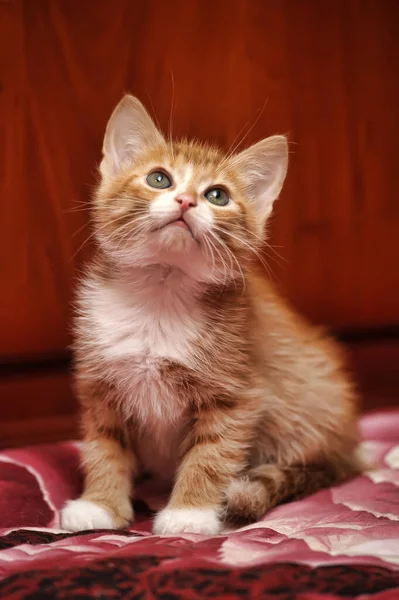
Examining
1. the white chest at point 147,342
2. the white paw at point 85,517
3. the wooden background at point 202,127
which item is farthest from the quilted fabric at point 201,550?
the wooden background at point 202,127

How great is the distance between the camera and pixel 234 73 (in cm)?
163

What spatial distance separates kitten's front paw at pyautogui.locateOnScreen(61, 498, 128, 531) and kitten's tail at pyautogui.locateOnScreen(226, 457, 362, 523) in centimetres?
19

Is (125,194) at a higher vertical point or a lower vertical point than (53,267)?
higher

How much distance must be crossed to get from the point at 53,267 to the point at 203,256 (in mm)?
643

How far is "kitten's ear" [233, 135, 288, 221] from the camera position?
1195 mm

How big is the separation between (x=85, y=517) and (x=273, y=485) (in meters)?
0.32

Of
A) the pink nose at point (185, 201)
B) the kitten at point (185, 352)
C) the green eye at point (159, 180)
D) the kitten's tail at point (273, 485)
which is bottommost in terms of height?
the kitten's tail at point (273, 485)

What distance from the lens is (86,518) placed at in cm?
100

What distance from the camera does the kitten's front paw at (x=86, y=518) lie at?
998 mm

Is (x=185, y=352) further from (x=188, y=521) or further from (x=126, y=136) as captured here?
(x=126, y=136)

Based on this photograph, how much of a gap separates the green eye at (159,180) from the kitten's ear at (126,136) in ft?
0.36

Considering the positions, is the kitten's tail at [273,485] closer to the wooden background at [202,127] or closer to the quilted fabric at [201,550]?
the quilted fabric at [201,550]

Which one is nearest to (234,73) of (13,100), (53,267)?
(13,100)

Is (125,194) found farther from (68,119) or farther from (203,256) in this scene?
(68,119)
